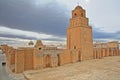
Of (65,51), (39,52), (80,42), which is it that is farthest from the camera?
(80,42)

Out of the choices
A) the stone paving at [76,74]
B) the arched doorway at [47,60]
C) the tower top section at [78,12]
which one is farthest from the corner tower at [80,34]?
the stone paving at [76,74]

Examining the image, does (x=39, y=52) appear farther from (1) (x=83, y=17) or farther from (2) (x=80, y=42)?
(1) (x=83, y=17)

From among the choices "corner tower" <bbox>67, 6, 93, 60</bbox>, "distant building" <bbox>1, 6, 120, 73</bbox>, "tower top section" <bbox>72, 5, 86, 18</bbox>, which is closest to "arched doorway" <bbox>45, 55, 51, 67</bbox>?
"distant building" <bbox>1, 6, 120, 73</bbox>

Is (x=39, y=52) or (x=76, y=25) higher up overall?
(x=76, y=25)

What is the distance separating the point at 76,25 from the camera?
82.4 feet

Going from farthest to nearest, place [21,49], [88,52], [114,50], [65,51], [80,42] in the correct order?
1. [114,50]
2. [88,52]
3. [80,42]
4. [65,51]
5. [21,49]

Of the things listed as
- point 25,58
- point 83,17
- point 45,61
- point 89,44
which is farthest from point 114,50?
point 25,58

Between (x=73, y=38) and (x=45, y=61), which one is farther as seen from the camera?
(x=73, y=38)

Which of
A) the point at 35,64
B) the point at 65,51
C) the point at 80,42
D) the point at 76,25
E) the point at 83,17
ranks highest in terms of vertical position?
the point at 83,17

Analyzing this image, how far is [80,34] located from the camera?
2397cm

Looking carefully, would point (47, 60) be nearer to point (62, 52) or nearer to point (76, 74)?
point (62, 52)

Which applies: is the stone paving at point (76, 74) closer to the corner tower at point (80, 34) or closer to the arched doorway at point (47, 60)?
the arched doorway at point (47, 60)

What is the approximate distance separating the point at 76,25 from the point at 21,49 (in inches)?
509

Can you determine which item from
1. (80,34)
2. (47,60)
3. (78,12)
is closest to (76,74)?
(47,60)
